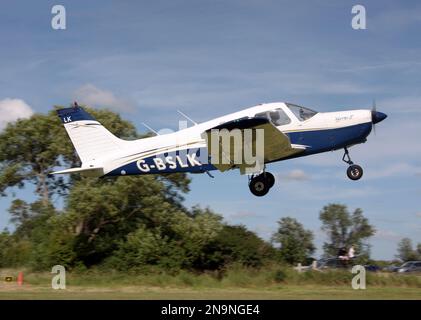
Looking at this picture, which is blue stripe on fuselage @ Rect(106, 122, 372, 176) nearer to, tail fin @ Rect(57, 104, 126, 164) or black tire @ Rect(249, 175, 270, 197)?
tail fin @ Rect(57, 104, 126, 164)

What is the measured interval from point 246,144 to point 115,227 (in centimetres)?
1721

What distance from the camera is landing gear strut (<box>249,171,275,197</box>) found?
16.5 meters

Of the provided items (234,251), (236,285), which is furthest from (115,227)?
(236,285)

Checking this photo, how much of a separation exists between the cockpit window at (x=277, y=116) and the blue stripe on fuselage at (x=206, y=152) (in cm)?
36

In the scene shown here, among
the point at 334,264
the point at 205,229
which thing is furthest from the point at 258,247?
the point at 334,264

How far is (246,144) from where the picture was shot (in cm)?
1473

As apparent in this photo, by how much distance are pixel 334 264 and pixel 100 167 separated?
34.5 feet

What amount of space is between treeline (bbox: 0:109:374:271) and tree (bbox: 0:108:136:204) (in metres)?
0.06

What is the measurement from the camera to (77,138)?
17.9 meters

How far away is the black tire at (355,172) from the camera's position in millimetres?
15777

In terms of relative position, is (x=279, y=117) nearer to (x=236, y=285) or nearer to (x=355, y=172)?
(x=355, y=172)
